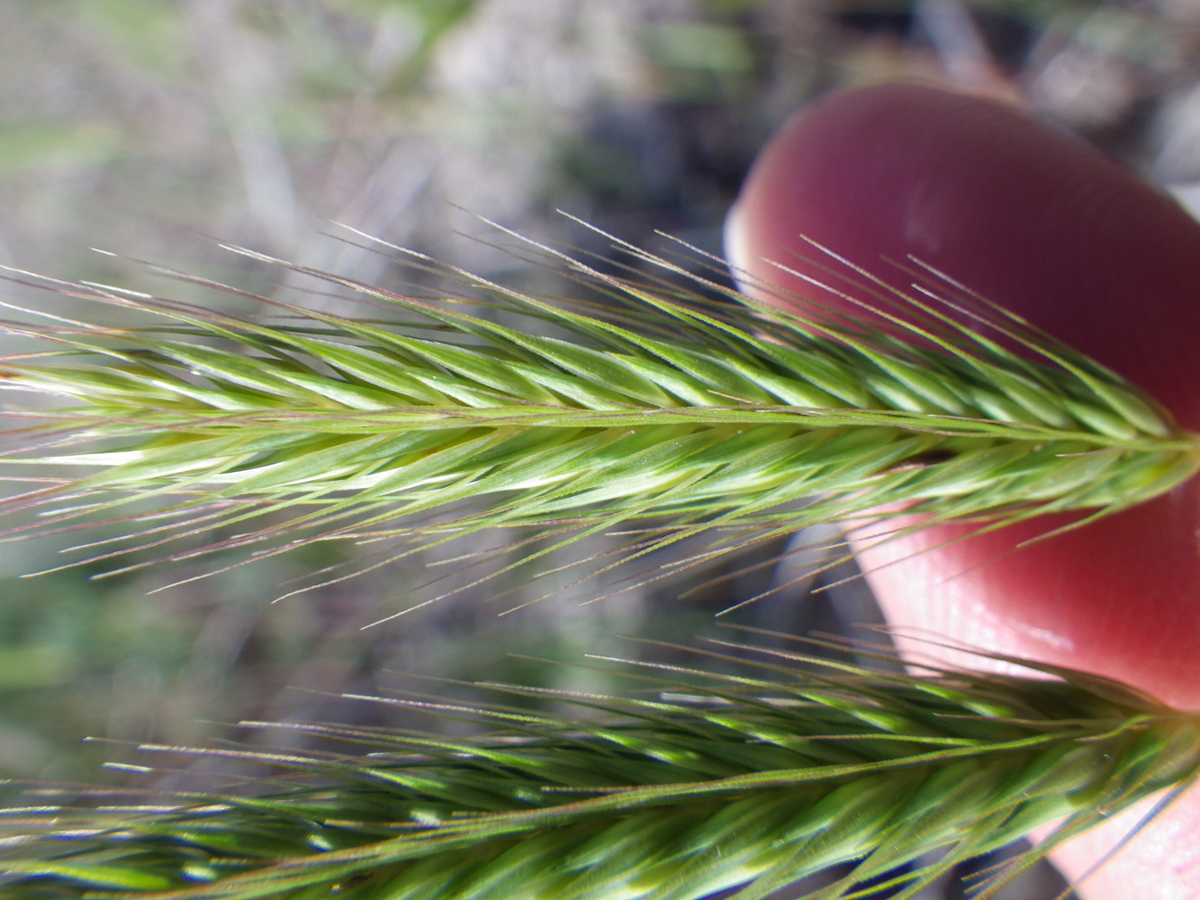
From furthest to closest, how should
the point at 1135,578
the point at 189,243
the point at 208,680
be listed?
the point at 189,243 → the point at 208,680 → the point at 1135,578

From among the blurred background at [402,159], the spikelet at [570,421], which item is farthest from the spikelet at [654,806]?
the blurred background at [402,159]

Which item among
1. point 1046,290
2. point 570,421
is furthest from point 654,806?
point 1046,290

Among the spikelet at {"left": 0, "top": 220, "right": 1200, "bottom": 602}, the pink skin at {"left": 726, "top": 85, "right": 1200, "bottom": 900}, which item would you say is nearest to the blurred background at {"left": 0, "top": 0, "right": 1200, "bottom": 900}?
the pink skin at {"left": 726, "top": 85, "right": 1200, "bottom": 900}

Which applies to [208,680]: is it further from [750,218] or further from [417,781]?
[750,218]

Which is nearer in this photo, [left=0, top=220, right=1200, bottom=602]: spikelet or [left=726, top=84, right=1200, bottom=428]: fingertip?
[left=0, top=220, right=1200, bottom=602]: spikelet

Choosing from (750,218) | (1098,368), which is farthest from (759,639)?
(1098,368)

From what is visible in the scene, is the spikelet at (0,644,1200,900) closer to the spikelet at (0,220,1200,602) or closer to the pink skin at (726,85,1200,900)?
the spikelet at (0,220,1200,602)

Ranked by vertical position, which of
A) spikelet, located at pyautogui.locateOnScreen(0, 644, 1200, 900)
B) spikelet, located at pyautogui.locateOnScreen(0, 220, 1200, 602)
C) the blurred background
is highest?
the blurred background
